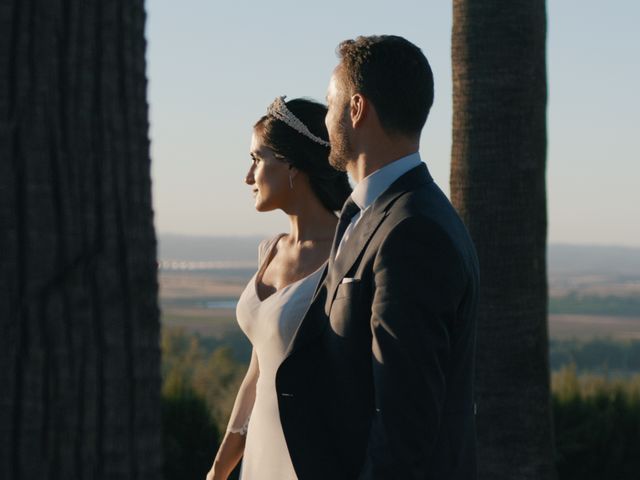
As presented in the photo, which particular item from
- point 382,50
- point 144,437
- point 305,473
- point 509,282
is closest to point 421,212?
point 382,50

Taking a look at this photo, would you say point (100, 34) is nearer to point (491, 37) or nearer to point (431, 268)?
point (431, 268)

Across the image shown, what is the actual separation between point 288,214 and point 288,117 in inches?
14.8

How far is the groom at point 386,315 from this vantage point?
3.17 m

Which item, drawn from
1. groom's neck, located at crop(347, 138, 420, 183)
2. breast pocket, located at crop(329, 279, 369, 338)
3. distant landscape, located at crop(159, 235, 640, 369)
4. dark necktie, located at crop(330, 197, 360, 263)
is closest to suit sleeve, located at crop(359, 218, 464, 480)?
breast pocket, located at crop(329, 279, 369, 338)

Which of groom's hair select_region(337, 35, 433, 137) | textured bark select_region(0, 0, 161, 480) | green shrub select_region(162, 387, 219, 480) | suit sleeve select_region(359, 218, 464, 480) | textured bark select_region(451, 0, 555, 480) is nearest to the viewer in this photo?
textured bark select_region(0, 0, 161, 480)

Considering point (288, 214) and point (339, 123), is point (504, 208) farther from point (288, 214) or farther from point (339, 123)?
point (339, 123)

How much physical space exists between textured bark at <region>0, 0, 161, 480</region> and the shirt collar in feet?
3.02

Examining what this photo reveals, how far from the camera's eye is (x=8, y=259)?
2668 millimetres

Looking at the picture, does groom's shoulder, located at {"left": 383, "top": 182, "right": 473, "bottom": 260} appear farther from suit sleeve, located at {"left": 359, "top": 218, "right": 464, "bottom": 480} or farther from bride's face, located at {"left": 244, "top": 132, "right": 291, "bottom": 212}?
bride's face, located at {"left": 244, "top": 132, "right": 291, "bottom": 212}

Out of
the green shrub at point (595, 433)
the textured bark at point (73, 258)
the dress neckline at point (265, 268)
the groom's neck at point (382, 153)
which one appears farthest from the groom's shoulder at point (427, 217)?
the green shrub at point (595, 433)

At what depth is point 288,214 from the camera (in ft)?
15.7

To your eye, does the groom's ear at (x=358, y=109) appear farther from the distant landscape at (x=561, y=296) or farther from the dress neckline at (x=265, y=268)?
the distant landscape at (x=561, y=296)


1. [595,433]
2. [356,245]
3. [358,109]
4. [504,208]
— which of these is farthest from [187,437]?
[358,109]

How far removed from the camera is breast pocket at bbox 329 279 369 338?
334 cm
